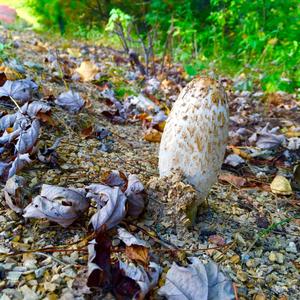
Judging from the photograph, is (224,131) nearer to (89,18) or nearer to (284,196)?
(284,196)

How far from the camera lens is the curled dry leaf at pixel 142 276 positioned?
1088 millimetres

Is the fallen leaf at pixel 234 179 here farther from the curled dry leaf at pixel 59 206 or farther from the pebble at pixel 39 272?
the pebble at pixel 39 272

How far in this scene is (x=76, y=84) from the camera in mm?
3383

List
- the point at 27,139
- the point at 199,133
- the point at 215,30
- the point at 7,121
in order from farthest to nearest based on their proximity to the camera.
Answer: the point at 215,30 < the point at 7,121 < the point at 27,139 < the point at 199,133

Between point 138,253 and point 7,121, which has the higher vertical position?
point 7,121

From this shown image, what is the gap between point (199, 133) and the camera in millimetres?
1488

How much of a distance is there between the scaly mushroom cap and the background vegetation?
3010 mm

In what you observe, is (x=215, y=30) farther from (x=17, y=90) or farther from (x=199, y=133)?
(x=199, y=133)

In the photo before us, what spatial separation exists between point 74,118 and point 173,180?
3.19 ft

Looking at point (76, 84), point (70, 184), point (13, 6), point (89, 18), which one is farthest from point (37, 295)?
point (13, 6)

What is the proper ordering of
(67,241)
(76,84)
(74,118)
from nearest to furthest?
(67,241)
(74,118)
(76,84)

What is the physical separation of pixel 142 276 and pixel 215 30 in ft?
18.8

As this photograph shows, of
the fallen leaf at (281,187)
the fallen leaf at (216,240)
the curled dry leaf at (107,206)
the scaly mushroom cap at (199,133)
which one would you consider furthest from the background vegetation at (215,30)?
the curled dry leaf at (107,206)

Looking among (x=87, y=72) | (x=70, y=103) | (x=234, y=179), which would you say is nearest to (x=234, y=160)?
(x=234, y=179)
